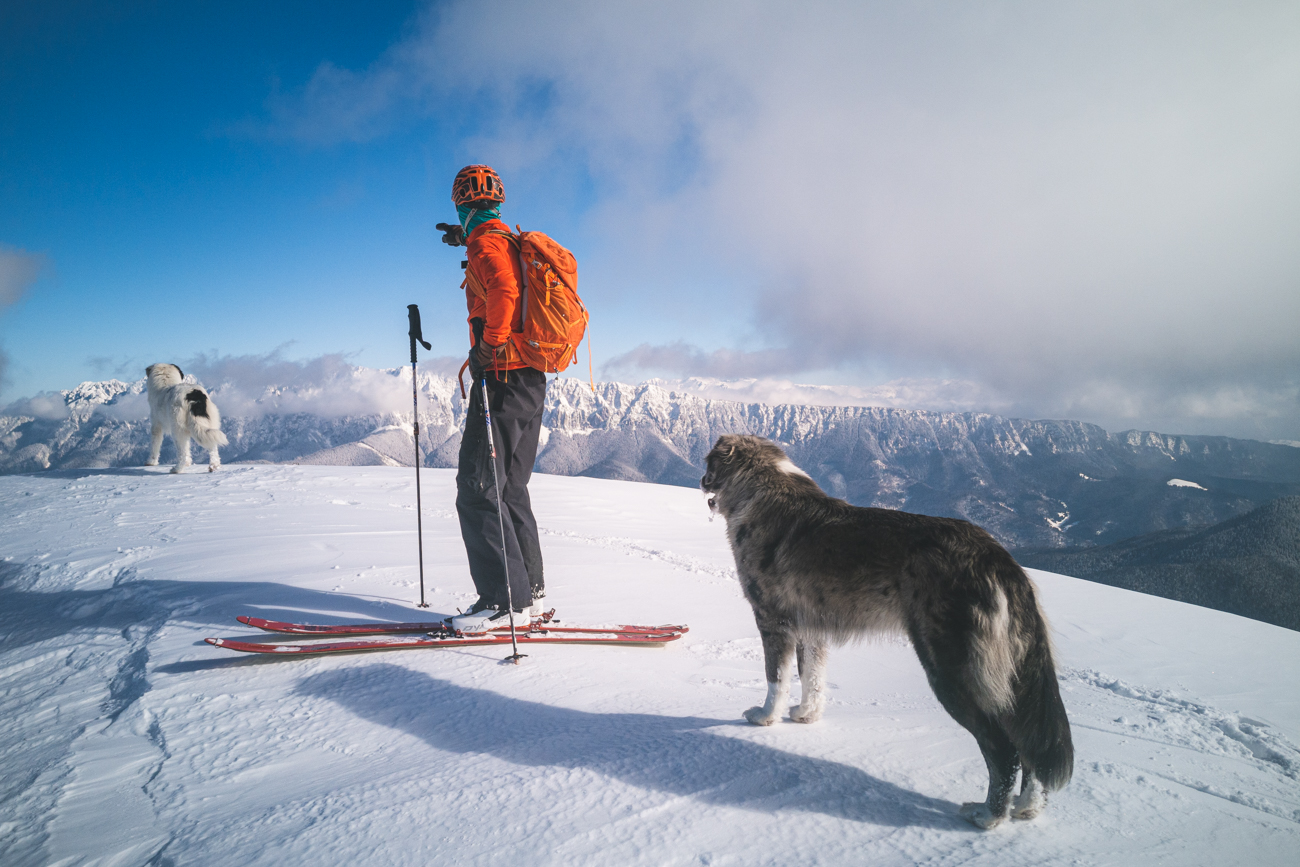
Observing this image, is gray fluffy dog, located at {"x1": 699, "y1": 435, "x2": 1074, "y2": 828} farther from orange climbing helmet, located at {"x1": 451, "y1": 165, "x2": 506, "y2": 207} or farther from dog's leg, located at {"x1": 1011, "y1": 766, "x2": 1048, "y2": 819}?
orange climbing helmet, located at {"x1": 451, "y1": 165, "x2": 506, "y2": 207}

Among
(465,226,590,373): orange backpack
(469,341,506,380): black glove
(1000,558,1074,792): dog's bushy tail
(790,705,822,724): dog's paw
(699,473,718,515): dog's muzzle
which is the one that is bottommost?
(790,705,822,724): dog's paw

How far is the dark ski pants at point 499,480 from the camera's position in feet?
14.3

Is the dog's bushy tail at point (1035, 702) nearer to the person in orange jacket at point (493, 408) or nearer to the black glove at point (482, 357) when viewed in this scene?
the person in orange jacket at point (493, 408)

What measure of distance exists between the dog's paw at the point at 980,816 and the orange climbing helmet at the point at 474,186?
5219 millimetres

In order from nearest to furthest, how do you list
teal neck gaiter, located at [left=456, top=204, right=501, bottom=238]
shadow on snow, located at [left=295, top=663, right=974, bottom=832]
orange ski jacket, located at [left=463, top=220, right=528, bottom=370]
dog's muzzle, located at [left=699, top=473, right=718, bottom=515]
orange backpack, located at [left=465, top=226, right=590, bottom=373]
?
shadow on snow, located at [left=295, top=663, right=974, bottom=832] → dog's muzzle, located at [left=699, top=473, right=718, bottom=515] → orange ski jacket, located at [left=463, top=220, right=528, bottom=370] → orange backpack, located at [left=465, top=226, right=590, bottom=373] → teal neck gaiter, located at [left=456, top=204, right=501, bottom=238]

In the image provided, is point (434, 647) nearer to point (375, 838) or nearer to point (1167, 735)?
point (375, 838)

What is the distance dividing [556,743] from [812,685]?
A: 4.99ft

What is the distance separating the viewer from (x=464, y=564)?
6.77 meters

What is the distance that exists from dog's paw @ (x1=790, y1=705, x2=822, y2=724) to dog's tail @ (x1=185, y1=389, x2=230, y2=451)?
13.9 metres

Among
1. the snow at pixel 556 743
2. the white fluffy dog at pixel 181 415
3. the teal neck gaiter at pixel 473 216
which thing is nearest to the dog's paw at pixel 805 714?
the snow at pixel 556 743

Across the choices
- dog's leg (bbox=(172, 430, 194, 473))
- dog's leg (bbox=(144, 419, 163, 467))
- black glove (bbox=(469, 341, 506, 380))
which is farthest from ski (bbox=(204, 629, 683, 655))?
dog's leg (bbox=(144, 419, 163, 467))

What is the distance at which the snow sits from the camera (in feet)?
6.67

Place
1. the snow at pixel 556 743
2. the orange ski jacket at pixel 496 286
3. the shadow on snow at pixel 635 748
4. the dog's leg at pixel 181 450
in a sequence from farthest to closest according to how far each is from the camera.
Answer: the dog's leg at pixel 181 450, the orange ski jacket at pixel 496 286, the shadow on snow at pixel 635 748, the snow at pixel 556 743

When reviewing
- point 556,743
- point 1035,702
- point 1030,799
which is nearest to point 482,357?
point 556,743
